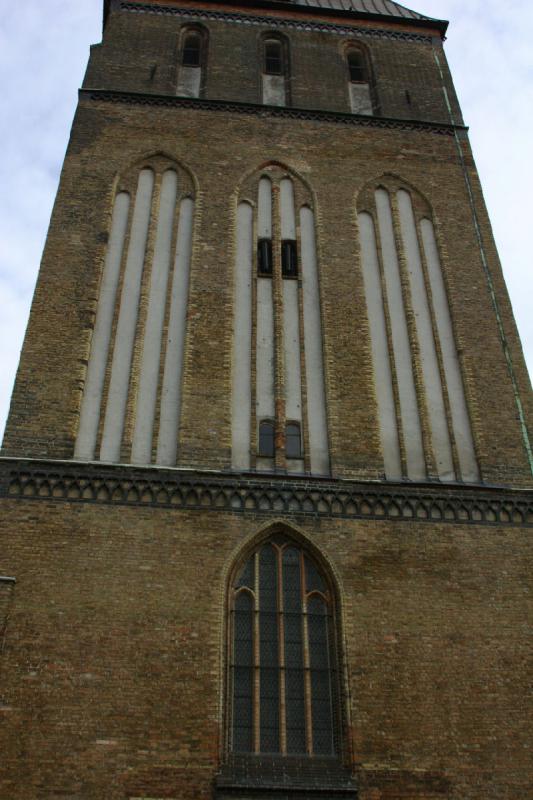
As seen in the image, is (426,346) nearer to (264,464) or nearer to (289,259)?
(289,259)

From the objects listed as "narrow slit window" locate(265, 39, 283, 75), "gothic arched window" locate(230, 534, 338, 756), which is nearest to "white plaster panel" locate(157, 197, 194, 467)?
"gothic arched window" locate(230, 534, 338, 756)

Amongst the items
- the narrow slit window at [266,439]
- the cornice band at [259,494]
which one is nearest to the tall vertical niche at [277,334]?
the narrow slit window at [266,439]

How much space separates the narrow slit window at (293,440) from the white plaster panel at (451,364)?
90.3 inches

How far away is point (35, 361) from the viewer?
491 inches

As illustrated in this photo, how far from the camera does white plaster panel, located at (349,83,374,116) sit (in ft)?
57.5

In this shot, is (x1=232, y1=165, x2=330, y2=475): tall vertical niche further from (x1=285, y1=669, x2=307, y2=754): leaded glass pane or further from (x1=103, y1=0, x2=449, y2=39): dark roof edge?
(x1=103, y1=0, x2=449, y2=39): dark roof edge

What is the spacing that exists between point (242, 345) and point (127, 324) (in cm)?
178

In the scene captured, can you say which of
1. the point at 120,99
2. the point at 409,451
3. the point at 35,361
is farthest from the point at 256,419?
the point at 120,99

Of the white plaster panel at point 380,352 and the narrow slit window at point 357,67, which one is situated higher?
the narrow slit window at point 357,67

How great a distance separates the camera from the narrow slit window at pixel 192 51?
1817 cm

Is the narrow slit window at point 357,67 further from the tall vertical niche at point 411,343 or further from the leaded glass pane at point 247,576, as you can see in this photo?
the leaded glass pane at point 247,576

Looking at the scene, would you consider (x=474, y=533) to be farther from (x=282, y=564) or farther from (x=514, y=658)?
(x=282, y=564)

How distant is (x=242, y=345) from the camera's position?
1323 cm

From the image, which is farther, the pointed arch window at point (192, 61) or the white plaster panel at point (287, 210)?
the pointed arch window at point (192, 61)
